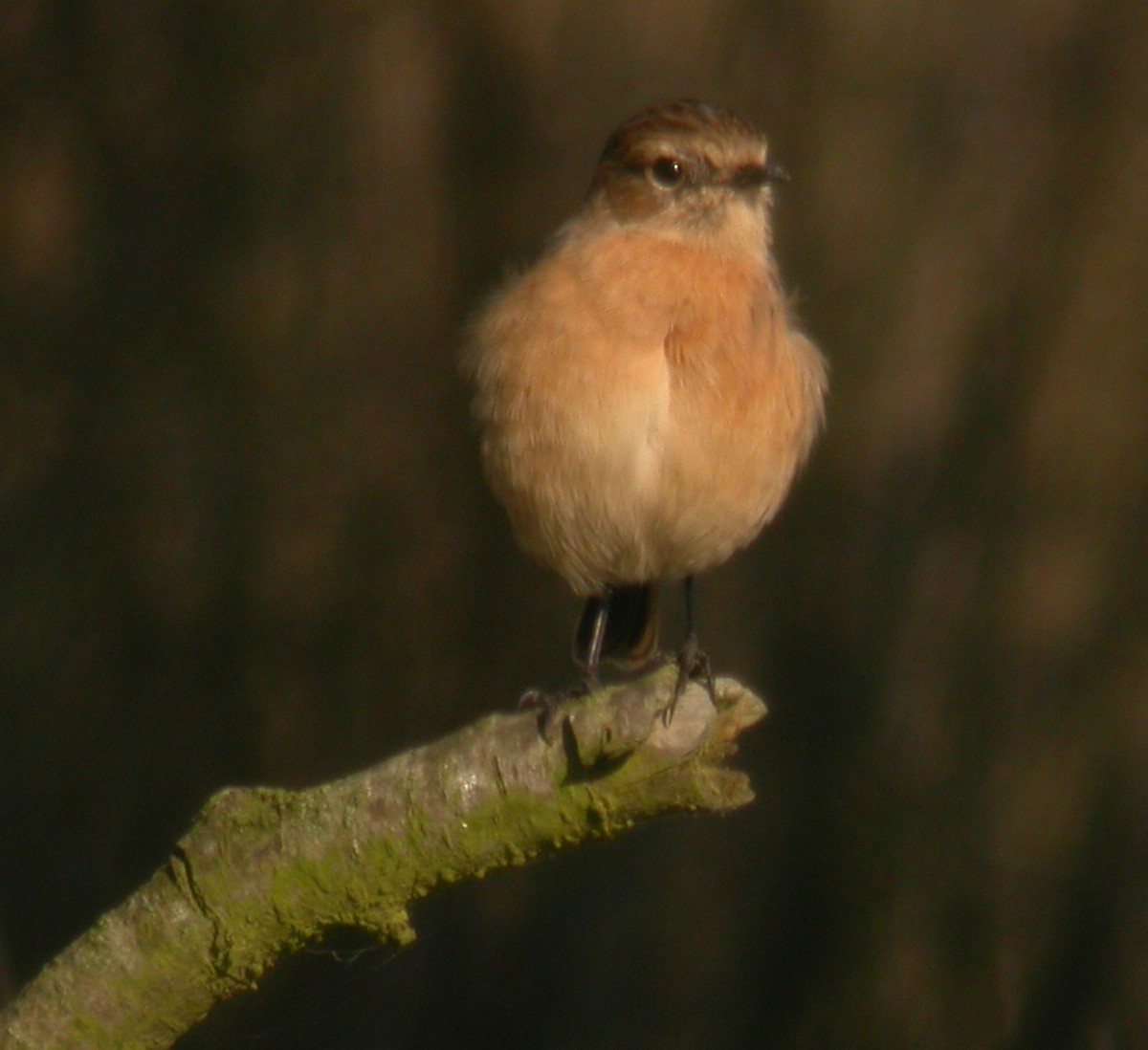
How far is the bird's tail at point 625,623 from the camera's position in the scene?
13.6 ft

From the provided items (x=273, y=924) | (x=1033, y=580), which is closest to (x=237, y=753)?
(x=1033, y=580)

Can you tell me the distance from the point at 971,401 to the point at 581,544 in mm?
1529

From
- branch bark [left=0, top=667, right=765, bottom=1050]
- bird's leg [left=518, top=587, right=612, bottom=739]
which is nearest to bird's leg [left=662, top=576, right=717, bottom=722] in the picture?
bird's leg [left=518, top=587, right=612, bottom=739]

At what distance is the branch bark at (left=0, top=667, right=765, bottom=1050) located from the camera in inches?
93.4

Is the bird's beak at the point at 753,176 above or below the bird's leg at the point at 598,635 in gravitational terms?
above

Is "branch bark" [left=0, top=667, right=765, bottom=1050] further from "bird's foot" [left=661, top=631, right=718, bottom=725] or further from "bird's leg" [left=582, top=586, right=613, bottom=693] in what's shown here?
"bird's leg" [left=582, top=586, right=613, bottom=693]

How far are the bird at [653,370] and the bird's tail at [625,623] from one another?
26 centimetres

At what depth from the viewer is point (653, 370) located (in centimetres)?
338

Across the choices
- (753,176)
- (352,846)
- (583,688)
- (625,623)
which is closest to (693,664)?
(583,688)

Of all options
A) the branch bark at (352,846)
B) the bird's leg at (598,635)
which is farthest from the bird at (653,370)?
the branch bark at (352,846)

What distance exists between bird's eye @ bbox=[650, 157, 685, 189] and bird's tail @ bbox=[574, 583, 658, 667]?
0.96 meters

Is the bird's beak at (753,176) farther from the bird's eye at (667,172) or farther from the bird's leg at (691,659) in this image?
the bird's leg at (691,659)

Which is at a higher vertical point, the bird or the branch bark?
the bird

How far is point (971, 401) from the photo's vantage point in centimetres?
468
